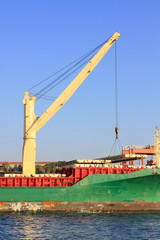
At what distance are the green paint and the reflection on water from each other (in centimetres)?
264

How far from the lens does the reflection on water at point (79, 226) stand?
87.7 feet

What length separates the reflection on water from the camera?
1053 inches

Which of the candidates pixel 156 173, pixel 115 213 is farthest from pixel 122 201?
pixel 156 173

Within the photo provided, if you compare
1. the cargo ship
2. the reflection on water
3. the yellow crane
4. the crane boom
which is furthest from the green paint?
the crane boom

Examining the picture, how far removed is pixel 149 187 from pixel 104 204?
572 cm

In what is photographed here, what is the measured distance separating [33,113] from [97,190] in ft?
44.3

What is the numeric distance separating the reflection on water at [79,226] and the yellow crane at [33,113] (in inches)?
346

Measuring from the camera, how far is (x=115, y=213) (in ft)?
127

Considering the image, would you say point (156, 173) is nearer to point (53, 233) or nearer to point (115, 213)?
point (115, 213)

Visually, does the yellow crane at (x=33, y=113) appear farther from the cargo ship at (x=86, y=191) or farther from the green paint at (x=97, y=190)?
the green paint at (x=97, y=190)

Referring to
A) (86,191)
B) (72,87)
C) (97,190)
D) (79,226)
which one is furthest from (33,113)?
(79,226)

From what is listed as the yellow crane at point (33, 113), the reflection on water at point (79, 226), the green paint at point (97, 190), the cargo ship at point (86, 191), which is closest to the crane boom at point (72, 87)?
the yellow crane at point (33, 113)

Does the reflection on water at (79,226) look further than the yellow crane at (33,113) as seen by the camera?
No

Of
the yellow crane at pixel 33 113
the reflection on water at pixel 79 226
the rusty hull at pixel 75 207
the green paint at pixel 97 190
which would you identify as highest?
the yellow crane at pixel 33 113
